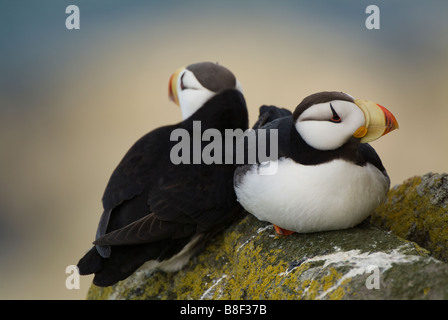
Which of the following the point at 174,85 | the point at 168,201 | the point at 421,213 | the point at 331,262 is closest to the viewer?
the point at 331,262

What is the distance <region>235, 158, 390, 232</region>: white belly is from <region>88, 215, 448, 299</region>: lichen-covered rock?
0.12 meters

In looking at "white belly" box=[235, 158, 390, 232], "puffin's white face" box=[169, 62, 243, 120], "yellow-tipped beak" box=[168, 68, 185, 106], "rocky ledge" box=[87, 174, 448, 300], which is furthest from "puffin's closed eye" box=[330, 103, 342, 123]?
"yellow-tipped beak" box=[168, 68, 185, 106]

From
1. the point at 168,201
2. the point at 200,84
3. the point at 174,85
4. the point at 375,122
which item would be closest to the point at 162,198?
the point at 168,201

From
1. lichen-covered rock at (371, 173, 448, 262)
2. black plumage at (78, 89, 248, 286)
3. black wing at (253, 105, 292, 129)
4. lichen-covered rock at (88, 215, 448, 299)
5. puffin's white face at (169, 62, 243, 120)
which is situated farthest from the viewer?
black wing at (253, 105, 292, 129)

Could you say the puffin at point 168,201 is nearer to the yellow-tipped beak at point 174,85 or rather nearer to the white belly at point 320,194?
the yellow-tipped beak at point 174,85

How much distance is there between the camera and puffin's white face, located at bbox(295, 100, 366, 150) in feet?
10.2

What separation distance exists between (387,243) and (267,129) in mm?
1017

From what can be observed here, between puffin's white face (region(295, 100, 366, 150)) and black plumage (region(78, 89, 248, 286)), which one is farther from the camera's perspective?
black plumage (region(78, 89, 248, 286))

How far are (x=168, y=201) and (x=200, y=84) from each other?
896mm

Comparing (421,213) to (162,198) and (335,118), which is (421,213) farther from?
(162,198)

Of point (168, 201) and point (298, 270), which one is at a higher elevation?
point (168, 201)

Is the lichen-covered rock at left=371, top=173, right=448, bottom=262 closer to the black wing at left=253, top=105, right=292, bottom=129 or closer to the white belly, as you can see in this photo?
the white belly

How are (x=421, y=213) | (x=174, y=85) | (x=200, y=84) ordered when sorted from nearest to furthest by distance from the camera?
(x=421, y=213) → (x=200, y=84) → (x=174, y=85)

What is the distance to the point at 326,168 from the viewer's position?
3199 mm
